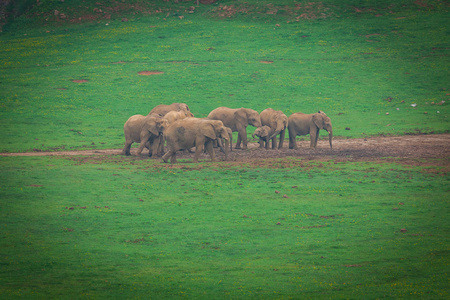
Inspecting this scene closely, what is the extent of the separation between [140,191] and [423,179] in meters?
10.3

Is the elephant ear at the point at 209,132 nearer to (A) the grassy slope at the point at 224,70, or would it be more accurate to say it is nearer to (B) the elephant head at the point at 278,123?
(B) the elephant head at the point at 278,123

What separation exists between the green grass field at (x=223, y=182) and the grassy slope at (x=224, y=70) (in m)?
0.22

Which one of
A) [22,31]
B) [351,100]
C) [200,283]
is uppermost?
[22,31]

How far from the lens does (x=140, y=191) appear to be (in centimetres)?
2002

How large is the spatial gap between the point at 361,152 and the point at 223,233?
14.2 metres

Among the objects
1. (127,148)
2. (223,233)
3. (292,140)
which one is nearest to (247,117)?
(292,140)

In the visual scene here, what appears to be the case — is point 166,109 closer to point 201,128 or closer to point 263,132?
point 263,132

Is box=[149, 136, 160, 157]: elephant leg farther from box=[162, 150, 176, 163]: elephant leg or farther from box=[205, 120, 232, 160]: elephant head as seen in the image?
box=[205, 120, 232, 160]: elephant head

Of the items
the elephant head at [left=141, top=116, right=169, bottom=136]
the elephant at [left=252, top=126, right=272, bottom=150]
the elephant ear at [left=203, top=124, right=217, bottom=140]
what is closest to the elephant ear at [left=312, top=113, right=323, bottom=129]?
the elephant at [left=252, top=126, right=272, bottom=150]

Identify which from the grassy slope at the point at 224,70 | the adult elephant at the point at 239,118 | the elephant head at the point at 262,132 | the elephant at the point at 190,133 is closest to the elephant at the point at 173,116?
the adult elephant at the point at 239,118

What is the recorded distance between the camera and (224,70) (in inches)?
1847

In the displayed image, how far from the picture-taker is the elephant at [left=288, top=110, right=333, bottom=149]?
97.1ft

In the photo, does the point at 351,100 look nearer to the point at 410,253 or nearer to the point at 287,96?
the point at 287,96

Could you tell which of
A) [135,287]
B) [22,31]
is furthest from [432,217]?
[22,31]
